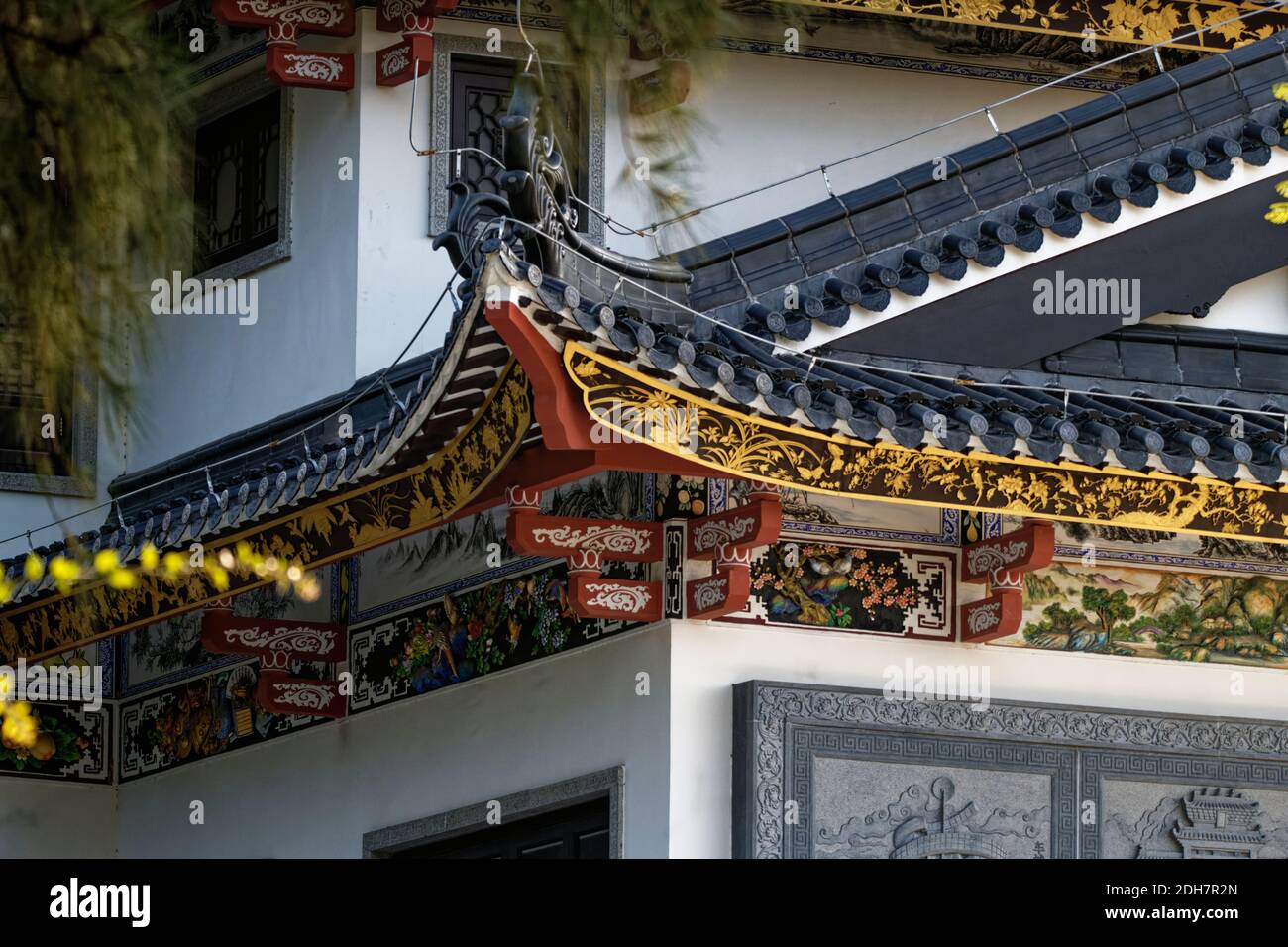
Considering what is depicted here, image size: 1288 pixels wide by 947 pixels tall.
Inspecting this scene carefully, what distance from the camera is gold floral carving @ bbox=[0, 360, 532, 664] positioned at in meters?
9.09

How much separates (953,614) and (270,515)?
271 centimetres

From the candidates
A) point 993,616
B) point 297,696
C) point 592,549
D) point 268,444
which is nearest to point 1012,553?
point 993,616

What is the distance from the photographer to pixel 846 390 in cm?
907

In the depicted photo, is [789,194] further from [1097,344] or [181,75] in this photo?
[181,75]

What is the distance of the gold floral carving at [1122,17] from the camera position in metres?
13.0

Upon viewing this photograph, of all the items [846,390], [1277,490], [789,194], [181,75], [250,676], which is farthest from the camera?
[789,194]

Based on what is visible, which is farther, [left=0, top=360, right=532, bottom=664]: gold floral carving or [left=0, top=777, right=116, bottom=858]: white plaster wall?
[left=0, top=777, right=116, bottom=858]: white plaster wall

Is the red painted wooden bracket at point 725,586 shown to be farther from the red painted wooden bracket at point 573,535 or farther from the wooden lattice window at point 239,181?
the wooden lattice window at point 239,181

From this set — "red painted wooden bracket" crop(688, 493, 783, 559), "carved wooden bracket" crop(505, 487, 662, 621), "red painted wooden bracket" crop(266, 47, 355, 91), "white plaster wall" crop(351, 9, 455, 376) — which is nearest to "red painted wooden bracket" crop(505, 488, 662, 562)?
"carved wooden bracket" crop(505, 487, 662, 621)

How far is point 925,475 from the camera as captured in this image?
938cm

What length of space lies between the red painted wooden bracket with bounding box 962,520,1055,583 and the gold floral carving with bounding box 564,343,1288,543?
15.7 inches

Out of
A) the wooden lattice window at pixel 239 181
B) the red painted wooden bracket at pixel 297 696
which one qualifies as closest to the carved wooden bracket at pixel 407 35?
the wooden lattice window at pixel 239 181

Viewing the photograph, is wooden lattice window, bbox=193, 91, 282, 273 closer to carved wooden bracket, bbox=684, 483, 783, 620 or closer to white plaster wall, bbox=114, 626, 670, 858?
white plaster wall, bbox=114, 626, 670, 858
